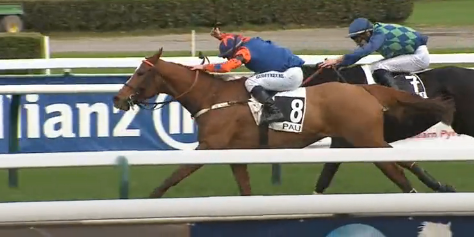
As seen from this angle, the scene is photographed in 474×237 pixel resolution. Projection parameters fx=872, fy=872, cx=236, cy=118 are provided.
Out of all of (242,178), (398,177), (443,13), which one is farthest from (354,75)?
(443,13)

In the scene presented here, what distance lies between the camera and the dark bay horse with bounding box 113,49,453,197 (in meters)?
5.68

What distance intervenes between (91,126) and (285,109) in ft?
7.27

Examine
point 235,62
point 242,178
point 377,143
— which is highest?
point 235,62

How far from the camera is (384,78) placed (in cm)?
658

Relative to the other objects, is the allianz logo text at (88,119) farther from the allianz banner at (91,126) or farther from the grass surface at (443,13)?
the grass surface at (443,13)

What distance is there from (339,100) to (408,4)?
21673 millimetres

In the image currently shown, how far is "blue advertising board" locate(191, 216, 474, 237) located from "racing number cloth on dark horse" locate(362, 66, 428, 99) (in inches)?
155

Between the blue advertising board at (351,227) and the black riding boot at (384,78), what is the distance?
4.07 metres

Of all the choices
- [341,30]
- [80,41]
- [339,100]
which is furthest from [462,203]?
[341,30]

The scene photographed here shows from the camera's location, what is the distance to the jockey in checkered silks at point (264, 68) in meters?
5.82

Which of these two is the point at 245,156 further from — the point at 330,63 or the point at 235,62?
the point at 330,63

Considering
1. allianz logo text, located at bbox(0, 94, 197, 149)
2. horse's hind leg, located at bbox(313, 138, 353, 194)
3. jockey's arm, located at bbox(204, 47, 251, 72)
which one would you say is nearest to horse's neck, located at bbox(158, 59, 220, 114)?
jockey's arm, located at bbox(204, 47, 251, 72)

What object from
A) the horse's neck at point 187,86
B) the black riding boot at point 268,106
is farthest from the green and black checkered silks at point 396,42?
the horse's neck at point 187,86

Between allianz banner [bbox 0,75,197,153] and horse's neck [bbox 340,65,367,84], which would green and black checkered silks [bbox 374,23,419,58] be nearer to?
horse's neck [bbox 340,65,367,84]
